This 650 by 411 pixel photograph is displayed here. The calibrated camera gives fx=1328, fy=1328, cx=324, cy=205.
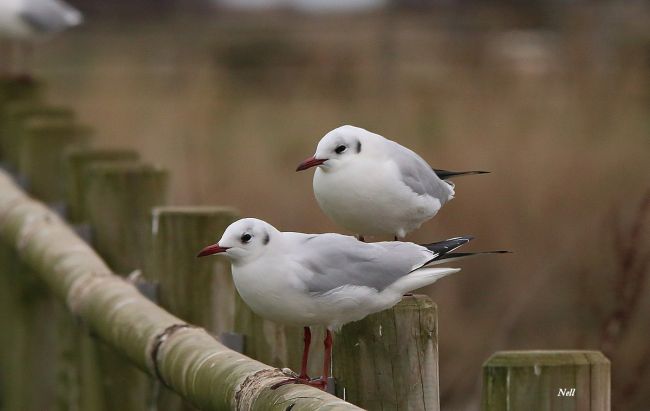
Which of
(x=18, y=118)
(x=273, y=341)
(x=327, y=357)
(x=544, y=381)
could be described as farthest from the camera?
(x=18, y=118)

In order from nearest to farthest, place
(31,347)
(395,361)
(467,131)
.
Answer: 1. (395,361)
2. (31,347)
3. (467,131)

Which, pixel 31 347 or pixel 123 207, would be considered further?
pixel 31 347

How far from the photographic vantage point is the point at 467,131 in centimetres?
909

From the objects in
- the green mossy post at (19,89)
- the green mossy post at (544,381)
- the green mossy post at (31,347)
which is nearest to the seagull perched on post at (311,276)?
the green mossy post at (544,381)

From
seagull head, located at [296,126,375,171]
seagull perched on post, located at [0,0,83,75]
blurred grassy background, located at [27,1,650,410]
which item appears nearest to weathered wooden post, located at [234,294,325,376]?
seagull head, located at [296,126,375,171]

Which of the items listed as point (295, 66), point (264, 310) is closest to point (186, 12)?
point (295, 66)

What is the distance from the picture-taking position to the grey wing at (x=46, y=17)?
328 inches

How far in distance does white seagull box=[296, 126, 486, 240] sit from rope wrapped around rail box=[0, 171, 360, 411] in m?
0.38

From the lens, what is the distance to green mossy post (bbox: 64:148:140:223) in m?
4.00

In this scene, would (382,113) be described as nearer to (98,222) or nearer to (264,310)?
(98,222)

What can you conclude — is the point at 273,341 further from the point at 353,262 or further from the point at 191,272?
the point at 191,272

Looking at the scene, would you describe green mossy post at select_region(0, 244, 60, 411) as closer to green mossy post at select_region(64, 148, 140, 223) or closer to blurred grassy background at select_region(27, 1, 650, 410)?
green mossy post at select_region(64, 148, 140, 223)

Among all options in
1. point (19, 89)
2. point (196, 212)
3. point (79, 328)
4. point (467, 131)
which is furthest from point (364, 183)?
point (467, 131)

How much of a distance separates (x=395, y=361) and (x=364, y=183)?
0.52 meters
